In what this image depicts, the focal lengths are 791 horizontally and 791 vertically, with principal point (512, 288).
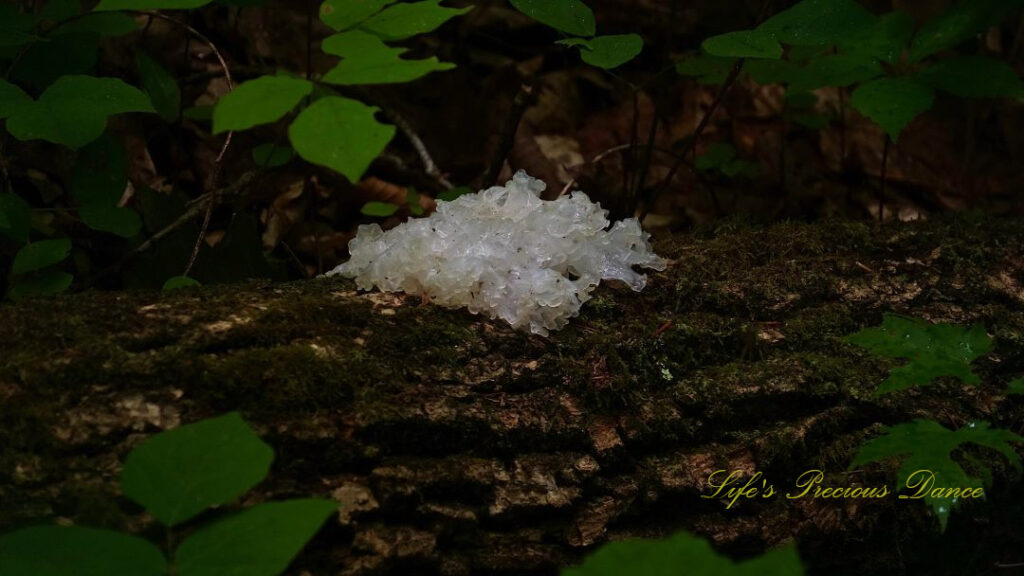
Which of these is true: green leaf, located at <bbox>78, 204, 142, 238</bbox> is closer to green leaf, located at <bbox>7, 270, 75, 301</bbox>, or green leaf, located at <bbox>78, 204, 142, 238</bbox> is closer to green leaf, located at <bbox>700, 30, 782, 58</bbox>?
green leaf, located at <bbox>7, 270, 75, 301</bbox>

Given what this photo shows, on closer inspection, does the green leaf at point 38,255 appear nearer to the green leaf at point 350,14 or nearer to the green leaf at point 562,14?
the green leaf at point 350,14

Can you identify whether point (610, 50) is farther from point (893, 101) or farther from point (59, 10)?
point (59, 10)

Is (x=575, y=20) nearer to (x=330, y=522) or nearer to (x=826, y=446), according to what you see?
(x=826, y=446)

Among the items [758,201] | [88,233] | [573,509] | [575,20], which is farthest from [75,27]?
[758,201]

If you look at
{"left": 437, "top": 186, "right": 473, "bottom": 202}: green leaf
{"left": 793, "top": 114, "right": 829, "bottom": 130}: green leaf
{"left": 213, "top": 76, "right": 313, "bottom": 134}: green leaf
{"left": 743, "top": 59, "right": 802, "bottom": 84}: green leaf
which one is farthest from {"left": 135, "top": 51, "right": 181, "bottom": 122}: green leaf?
{"left": 793, "top": 114, "right": 829, "bottom": 130}: green leaf

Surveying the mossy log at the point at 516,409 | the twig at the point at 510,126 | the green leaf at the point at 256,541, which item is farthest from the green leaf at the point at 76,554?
the twig at the point at 510,126
